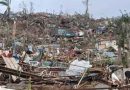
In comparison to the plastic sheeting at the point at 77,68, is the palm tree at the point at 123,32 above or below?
above

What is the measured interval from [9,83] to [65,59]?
26.4 feet

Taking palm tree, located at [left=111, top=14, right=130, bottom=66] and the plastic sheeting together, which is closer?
the plastic sheeting

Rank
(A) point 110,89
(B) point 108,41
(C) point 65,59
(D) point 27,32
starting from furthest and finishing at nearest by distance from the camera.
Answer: (D) point 27,32
(B) point 108,41
(C) point 65,59
(A) point 110,89

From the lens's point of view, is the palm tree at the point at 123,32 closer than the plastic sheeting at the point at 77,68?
No

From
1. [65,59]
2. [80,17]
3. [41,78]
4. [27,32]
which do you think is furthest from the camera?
[80,17]

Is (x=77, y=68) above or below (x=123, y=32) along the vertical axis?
below

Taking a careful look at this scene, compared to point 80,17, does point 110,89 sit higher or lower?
lower

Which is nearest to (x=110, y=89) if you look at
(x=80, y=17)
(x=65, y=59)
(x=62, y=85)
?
(x=62, y=85)

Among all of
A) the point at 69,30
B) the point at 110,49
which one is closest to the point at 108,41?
the point at 110,49

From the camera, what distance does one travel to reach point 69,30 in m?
35.3

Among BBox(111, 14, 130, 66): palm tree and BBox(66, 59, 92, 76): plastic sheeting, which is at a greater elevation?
BBox(111, 14, 130, 66): palm tree

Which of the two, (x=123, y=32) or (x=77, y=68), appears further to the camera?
(x=123, y=32)

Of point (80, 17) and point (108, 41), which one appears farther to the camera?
point (80, 17)

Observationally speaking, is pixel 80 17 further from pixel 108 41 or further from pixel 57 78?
pixel 57 78
